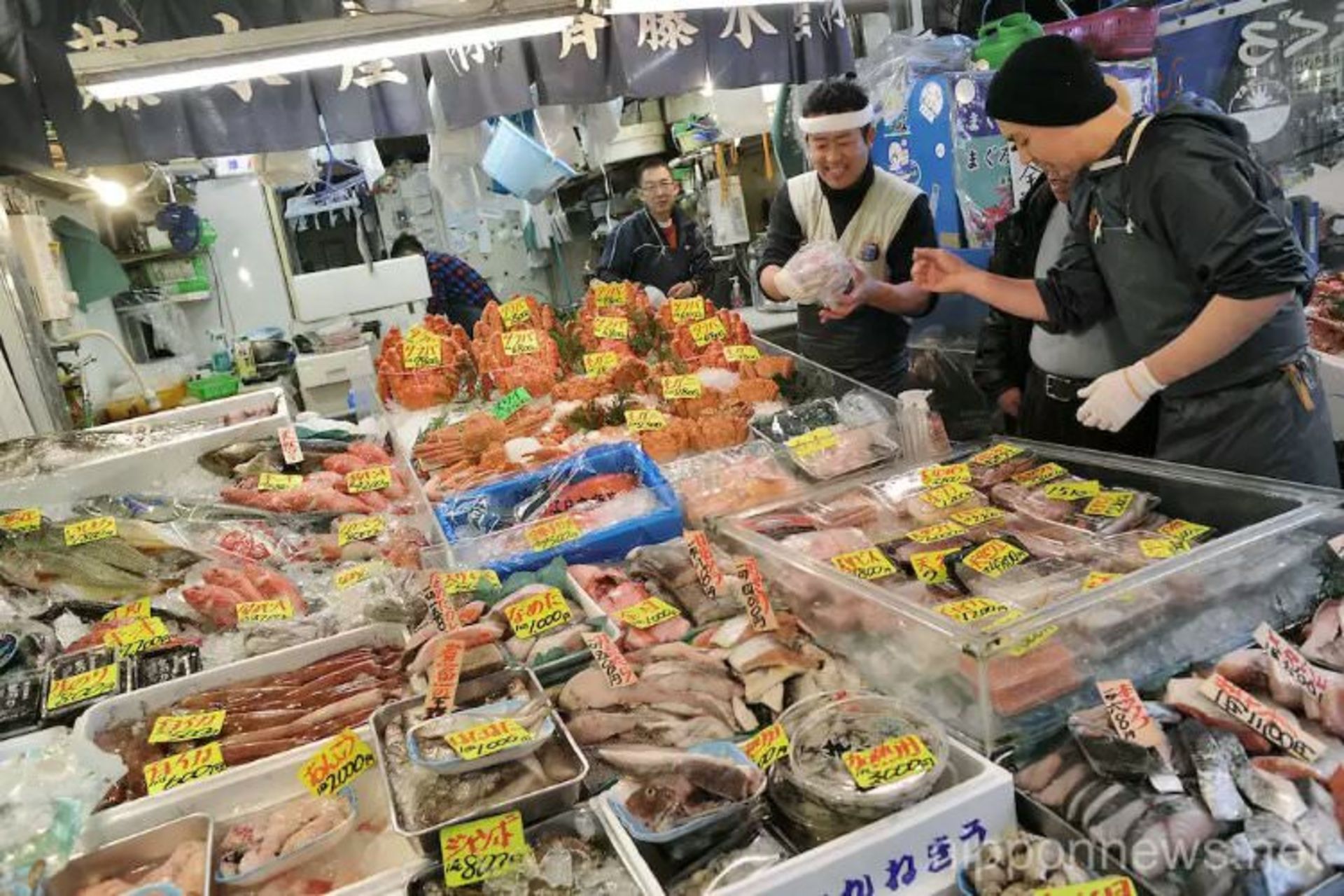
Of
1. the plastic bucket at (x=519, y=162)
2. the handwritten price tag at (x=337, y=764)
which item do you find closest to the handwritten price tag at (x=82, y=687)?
the handwritten price tag at (x=337, y=764)

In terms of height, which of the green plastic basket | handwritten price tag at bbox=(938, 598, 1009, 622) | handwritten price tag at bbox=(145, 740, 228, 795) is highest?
handwritten price tag at bbox=(938, 598, 1009, 622)

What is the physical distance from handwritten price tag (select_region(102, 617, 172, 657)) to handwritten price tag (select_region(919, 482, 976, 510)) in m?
2.26

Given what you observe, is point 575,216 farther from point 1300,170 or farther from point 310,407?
point 1300,170

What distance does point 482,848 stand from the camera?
1539 millimetres

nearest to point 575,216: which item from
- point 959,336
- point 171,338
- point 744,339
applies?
point 171,338

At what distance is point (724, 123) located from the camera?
6.58 m

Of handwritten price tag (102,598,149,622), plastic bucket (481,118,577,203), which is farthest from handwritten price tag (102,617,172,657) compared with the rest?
plastic bucket (481,118,577,203)

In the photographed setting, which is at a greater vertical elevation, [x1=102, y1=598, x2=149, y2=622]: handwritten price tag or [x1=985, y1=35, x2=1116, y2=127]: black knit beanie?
[x1=985, y1=35, x2=1116, y2=127]: black knit beanie

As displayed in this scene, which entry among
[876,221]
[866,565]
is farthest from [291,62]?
[866,565]

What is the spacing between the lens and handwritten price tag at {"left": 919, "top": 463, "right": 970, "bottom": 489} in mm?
2842

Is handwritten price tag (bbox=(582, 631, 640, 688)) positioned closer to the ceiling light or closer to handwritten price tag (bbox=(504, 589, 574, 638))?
handwritten price tag (bbox=(504, 589, 574, 638))

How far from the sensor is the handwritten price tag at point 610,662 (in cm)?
199

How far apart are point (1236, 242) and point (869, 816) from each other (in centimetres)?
207

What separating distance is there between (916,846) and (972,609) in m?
0.58
